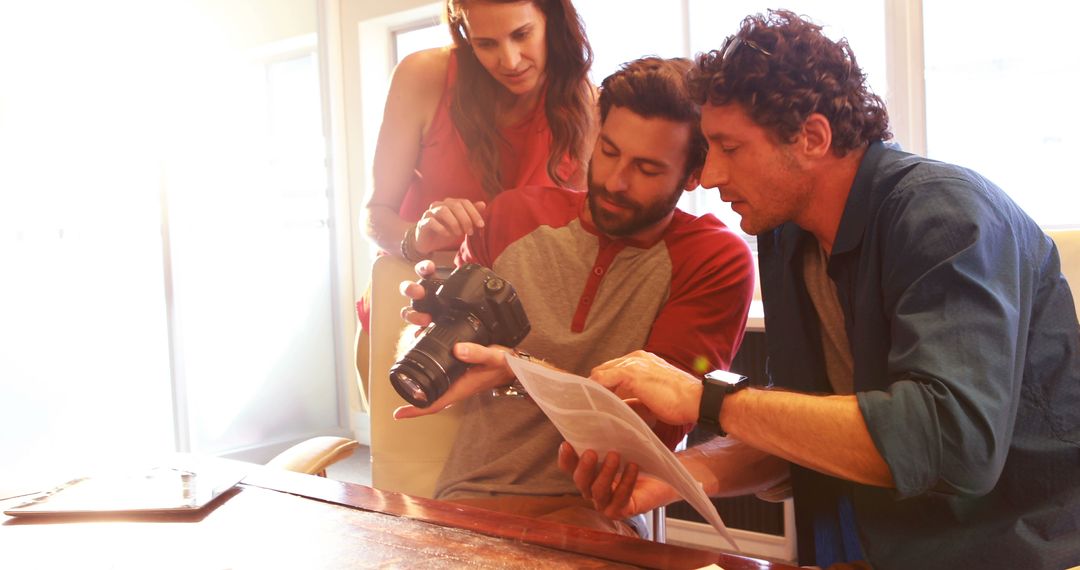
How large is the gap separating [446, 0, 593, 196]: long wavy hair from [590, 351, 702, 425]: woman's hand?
0.55m

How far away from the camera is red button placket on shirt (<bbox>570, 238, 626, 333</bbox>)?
153 cm

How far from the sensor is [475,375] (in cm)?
140

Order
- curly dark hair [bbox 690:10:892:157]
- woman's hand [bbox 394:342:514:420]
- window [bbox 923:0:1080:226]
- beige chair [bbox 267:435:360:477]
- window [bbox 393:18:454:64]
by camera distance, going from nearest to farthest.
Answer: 1. curly dark hair [bbox 690:10:892:157]
2. woman's hand [bbox 394:342:514:420]
3. beige chair [bbox 267:435:360:477]
4. window [bbox 923:0:1080:226]
5. window [bbox 393:18:454:64]

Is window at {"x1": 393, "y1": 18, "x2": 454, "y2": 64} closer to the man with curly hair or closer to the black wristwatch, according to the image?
the man with curly hair

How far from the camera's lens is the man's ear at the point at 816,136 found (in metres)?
1.15

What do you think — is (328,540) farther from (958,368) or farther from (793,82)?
(793,82)

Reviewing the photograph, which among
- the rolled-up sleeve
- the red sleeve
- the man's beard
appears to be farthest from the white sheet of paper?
the man's beard

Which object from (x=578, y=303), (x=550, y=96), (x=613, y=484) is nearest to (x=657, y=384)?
(x=613, y=484)

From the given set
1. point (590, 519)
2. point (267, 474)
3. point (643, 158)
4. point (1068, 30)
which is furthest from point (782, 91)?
point (1068, 30)

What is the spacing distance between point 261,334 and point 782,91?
2.98 m

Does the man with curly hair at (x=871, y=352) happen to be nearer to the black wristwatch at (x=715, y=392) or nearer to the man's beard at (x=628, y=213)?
the black wristwatch at (x=715, y=392)

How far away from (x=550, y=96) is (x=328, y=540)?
893 millimetres

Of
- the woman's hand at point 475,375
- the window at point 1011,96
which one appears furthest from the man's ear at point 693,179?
the window at point 1011,96

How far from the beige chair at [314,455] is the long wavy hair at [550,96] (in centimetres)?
52
